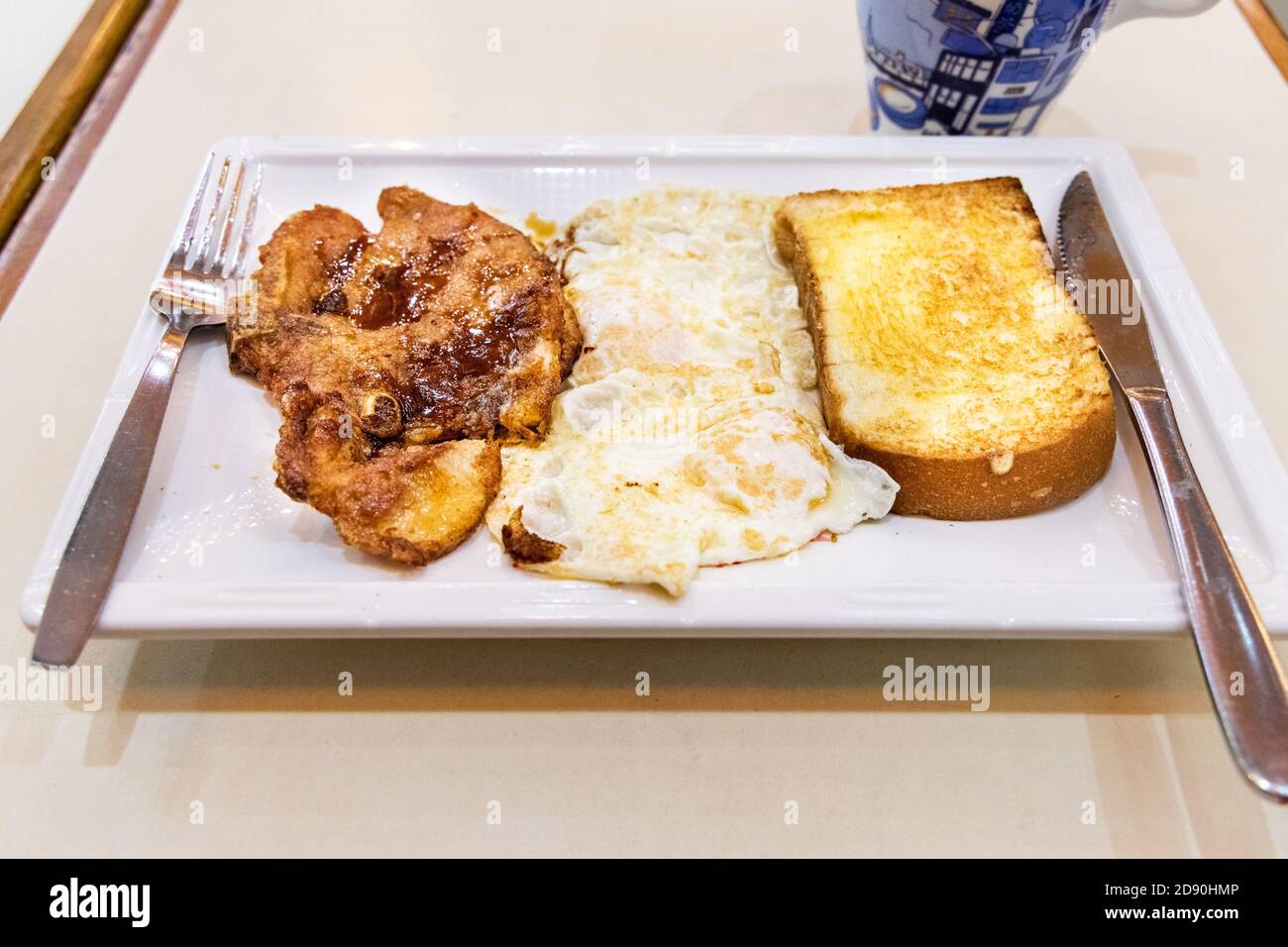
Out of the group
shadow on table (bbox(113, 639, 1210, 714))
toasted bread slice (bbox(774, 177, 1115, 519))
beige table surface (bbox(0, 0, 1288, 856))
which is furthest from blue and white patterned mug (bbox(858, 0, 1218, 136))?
shadow on table (bbox(113, 639, 1210, 714))

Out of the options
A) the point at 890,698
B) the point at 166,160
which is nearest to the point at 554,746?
the point at 890,698

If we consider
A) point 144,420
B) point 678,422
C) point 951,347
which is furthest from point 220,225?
point 951,347

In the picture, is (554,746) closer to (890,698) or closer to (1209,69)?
(890,698)

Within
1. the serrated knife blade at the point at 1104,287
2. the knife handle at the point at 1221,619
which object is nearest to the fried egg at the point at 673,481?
the knife handle at the point at 1221,619

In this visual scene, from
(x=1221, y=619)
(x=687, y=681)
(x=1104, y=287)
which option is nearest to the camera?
(x=1221, y=619)

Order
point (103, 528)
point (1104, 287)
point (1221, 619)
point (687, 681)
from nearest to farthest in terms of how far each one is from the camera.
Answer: point (1221, 619)
point (103, 528)
point (687, 681)
point (1104, 287)

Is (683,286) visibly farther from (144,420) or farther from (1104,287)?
(144,420)

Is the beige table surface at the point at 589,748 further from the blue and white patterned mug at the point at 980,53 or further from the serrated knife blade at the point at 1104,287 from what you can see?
the blue and white patterned mug at the point at 980,53
